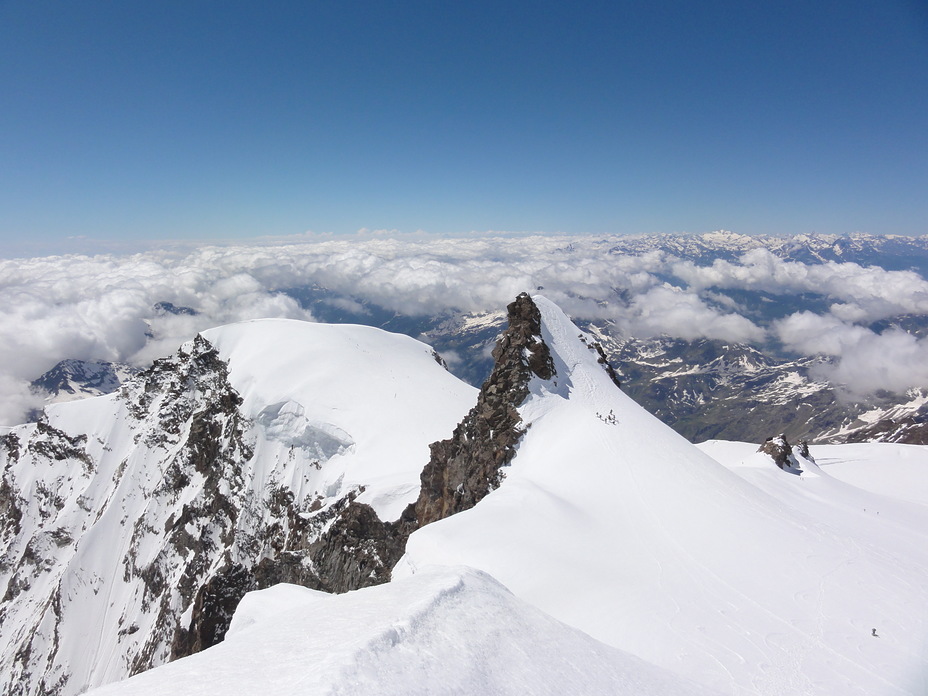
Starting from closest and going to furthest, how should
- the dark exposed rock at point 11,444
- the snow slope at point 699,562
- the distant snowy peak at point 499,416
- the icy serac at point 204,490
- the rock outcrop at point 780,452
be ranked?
the snow slope at point 699,562
the distant snowy peak at point 499,416
the rock outcrop at point 780,452
the icy serac at point 204,490
the dark exposed rock at point 11,444

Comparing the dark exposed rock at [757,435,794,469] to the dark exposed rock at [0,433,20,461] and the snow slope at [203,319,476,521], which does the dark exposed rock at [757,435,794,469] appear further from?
the dark exposed rock at [0,433,20,461]

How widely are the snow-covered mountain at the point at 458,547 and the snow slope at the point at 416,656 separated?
0.05 m

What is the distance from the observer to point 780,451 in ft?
132

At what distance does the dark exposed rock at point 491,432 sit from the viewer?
94.2 ft

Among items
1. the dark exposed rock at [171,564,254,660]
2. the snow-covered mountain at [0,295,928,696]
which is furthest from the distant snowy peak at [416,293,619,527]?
the dark exposed rock at [171,564,254,660]

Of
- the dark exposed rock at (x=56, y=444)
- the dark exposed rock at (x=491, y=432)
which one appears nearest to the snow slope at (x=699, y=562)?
the dark exposed rock at (x=491, y=432)

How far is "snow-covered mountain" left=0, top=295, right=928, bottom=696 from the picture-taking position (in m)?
7.07

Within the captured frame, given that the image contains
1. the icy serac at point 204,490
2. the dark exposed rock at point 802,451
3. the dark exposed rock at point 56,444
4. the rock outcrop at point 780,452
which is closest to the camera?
the rock outcrop at point 780,452

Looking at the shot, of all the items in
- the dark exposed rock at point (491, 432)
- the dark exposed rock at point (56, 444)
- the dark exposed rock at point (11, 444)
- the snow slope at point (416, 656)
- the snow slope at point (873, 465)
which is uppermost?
the snow slope at point (416, 656)

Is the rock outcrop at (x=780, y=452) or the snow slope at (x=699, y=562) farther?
the rock outcrop at (x=780, y=452)

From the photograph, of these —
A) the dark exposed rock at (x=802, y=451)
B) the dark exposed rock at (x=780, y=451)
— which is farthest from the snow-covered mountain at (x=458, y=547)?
the dark exposed rock at (x=802, y=451)

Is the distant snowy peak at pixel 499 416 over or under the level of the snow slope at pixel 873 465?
over

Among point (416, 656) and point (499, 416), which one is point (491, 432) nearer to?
point (499, 416)

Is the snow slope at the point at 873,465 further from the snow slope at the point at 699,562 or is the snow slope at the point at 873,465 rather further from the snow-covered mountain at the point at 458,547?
the snow slope at the point at 699,562
